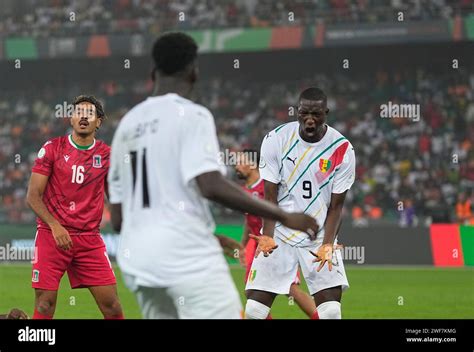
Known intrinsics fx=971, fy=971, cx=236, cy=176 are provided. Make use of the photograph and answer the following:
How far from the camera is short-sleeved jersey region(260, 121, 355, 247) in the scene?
7.87 meters

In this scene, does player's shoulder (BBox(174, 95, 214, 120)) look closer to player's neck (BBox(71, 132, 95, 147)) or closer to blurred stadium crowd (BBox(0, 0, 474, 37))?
player's neck (BBox(71, 132, 95, 147))

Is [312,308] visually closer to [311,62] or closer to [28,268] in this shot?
[28,268]

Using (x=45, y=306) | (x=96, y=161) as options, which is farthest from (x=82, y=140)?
(x=45, y=306)

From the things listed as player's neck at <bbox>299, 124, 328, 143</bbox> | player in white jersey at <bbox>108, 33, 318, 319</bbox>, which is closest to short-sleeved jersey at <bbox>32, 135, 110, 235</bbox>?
player's neck at <bbox>299, 124, 328, 143</bbox>

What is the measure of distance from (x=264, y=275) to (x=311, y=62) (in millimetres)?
25258

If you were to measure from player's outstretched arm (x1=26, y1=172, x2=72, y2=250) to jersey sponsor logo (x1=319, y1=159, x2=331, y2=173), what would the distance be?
6.96 feet

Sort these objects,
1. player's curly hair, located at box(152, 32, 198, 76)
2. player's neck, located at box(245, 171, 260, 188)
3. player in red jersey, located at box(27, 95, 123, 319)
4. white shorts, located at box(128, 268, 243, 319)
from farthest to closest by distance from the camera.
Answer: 1. player's neck, located at box(245, 171, 260, 188)
2. player in red jersey, located at box(27, 95, 123, 319)
3. player's curly hair, located at box(152, 32, 198, 76)
4. white shorts, located at box(128, 268, 243, 319)

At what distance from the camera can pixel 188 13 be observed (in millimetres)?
32250

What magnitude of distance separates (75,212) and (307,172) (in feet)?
6.46

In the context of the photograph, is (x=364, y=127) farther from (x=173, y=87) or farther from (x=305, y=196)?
(x=173, y=87)
